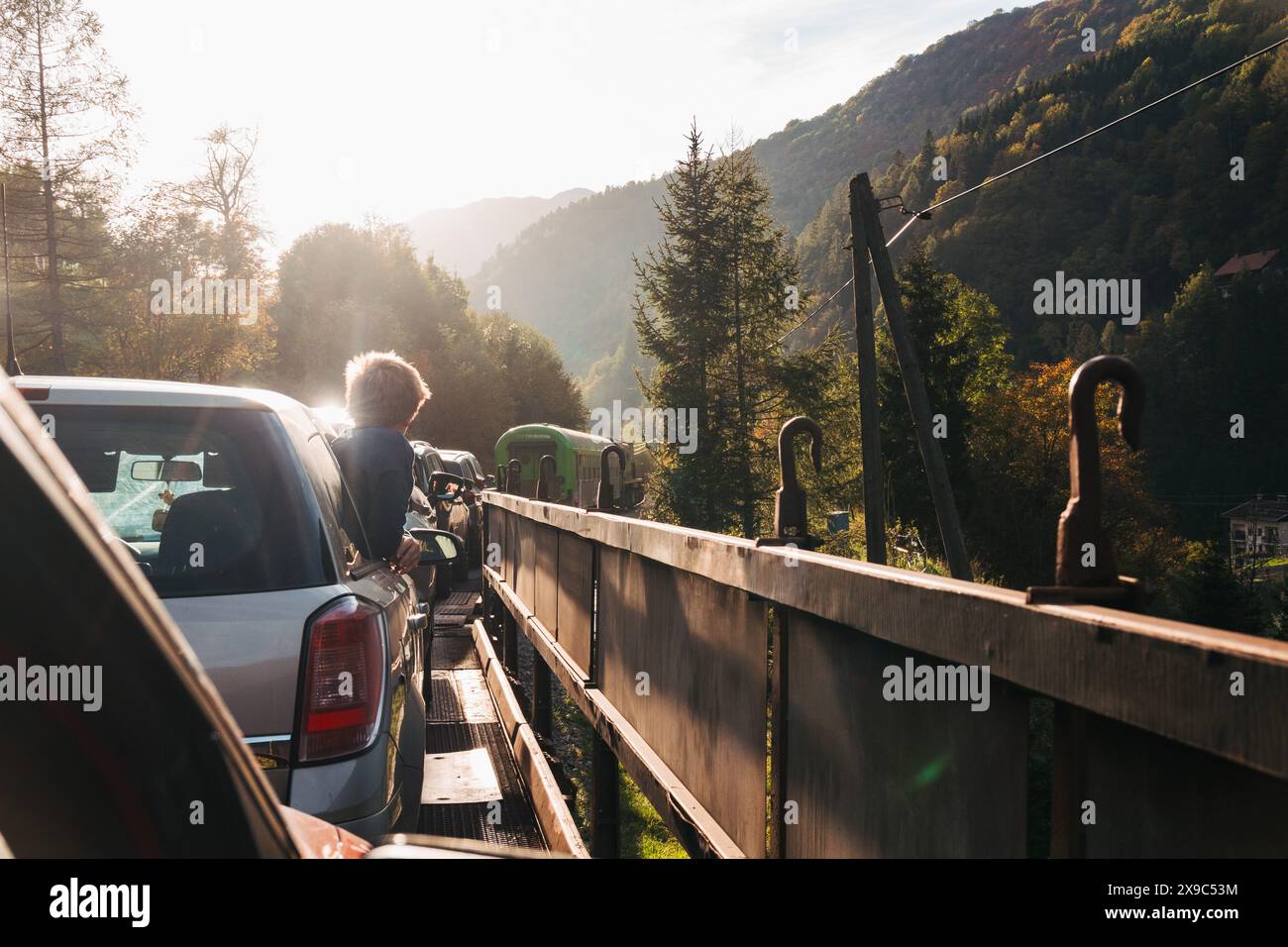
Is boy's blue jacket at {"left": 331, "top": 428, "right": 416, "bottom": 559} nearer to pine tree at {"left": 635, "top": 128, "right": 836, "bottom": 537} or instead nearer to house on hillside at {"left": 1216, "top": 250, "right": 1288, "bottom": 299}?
pine tree at {"left": 635, "top": 128, "right": 836, "bottom": 537}

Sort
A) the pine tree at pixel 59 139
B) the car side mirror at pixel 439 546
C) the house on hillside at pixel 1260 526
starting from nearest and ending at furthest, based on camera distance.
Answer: the car side mirror at pixel 439 546 < the pine tree at pixel 59 139 < the house on hillside at pixel 1260 526

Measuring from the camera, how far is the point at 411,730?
4430 mm

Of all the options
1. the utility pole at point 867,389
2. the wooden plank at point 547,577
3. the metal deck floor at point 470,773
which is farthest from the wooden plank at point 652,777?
the utility pole at point 867,389

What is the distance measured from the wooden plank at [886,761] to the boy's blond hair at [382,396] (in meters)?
3.29

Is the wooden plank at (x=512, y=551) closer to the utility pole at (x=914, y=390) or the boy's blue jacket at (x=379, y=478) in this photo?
the boy's blue jacket at (x=379, y=478)

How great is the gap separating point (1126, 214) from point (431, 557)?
13690cm

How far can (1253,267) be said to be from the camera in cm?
11731

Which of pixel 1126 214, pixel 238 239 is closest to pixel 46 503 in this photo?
pixel 238 239

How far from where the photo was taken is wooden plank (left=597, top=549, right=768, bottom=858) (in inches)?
135

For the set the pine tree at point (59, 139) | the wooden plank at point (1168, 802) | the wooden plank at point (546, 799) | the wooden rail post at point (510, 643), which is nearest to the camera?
the wooden plank at point (1168, 802)

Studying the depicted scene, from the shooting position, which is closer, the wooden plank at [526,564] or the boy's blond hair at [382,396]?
the boy's blond hair at [382,396]

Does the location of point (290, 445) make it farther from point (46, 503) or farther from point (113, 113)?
point (113, 113)

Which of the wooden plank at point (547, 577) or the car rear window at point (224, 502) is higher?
the car rear window at point (224, 502)

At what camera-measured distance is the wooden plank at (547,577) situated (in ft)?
26.0
